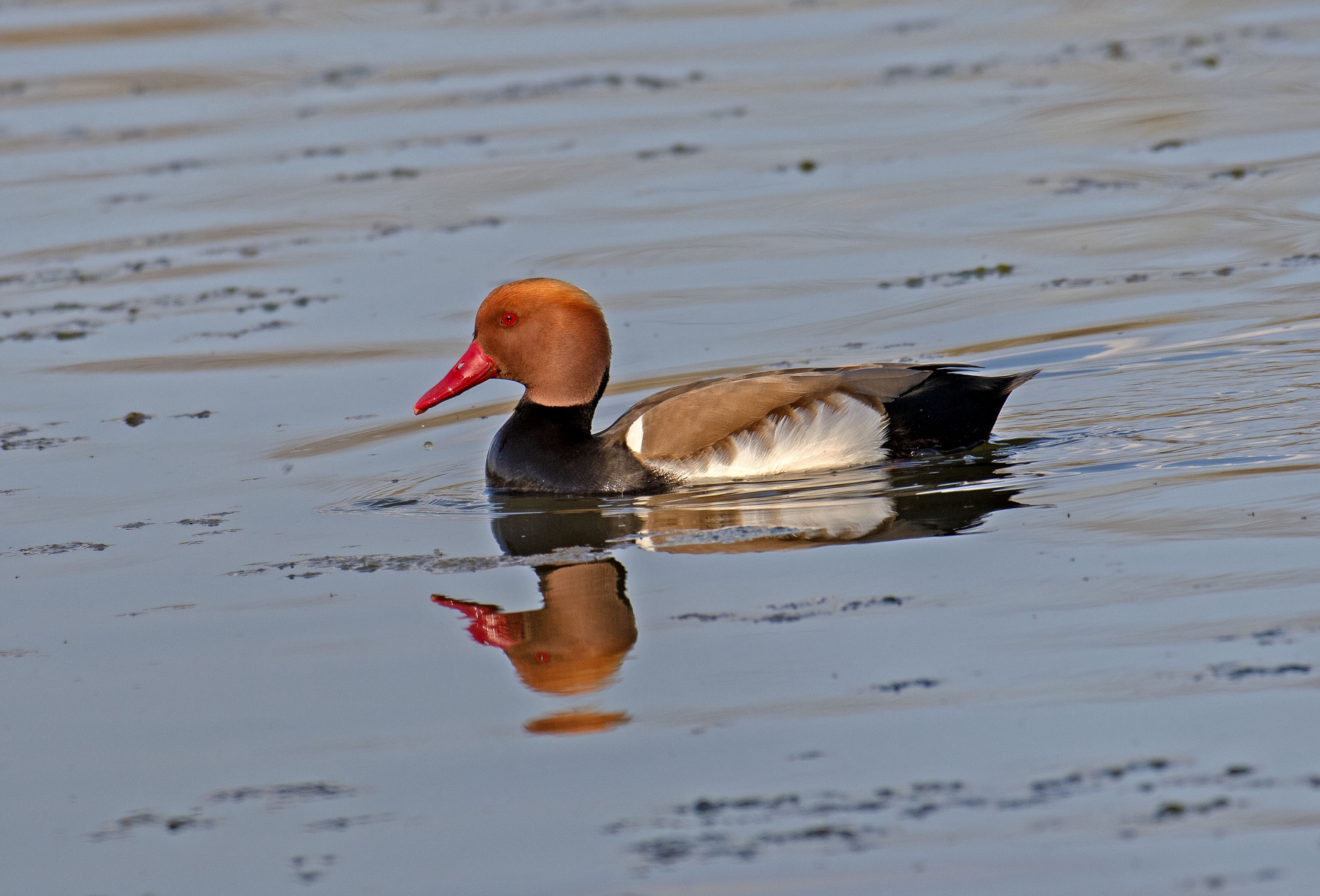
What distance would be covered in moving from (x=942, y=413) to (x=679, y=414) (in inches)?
44.6

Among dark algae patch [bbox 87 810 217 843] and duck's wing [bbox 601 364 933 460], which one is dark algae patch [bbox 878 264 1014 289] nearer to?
duck's wing [bbox 601 364 933 460]

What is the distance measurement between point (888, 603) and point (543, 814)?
1635 millimetres

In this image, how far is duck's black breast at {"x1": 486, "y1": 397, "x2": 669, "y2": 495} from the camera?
730 centimetres

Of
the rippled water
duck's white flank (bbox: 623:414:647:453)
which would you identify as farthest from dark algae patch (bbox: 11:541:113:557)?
duck's white flank (bbox: 623:414:647:453)

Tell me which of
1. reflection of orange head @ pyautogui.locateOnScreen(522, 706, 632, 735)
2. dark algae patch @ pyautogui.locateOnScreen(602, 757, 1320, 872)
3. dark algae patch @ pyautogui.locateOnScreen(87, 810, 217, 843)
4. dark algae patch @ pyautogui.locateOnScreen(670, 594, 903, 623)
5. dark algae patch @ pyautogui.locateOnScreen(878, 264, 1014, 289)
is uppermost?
dark algae patch @ pyautogui.locateOnScreen(878, 264, 1014, 289)

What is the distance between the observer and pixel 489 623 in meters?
5.66

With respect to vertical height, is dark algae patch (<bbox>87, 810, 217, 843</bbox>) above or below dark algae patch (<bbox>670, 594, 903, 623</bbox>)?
below

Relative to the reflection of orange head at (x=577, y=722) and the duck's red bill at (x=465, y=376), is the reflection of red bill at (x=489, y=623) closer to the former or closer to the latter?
the reflection of orange head at (x=577, y=722)

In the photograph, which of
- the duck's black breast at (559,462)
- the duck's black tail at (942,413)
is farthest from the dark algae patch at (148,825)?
the duck's black tail at (942,413)

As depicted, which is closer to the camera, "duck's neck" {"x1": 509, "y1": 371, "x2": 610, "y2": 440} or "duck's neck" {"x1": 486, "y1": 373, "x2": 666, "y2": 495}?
"duck's neck" {"x1": 486, "y1": 373, "x2": 666, "y2": 495}

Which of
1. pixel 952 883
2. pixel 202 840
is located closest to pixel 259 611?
pixel 202 840

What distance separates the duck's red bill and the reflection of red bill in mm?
2014

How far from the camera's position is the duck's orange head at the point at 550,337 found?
7.70 m

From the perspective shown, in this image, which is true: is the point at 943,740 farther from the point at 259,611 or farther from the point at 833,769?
the point at 259,611
